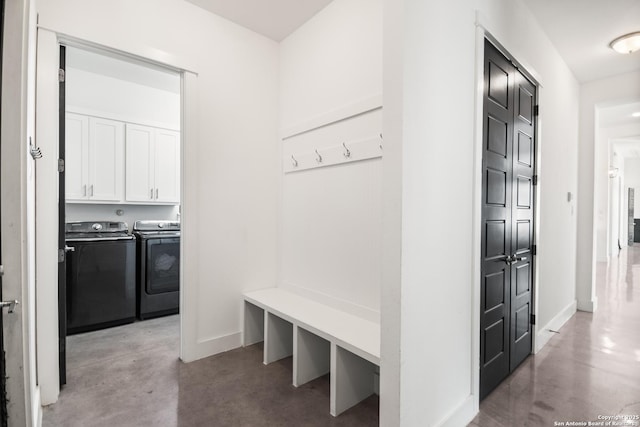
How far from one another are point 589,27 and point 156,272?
4.96 meters

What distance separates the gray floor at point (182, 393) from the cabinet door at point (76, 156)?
1702 mm

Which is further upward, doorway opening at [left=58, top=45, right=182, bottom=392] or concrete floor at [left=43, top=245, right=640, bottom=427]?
doorway opening at [left=58, top=45, right=182, bottom=392]

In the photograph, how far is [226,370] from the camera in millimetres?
2426

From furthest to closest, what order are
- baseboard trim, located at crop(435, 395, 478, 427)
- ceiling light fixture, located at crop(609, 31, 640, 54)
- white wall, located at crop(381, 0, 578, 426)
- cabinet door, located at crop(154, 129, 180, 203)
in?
cabinet door, located at crop(154, 129, 180, 203), ceiling light fixture, located at crop(609, 31, 640, 54), baseboard trim, located at crop(435, 395, 478, 427), white wall, located at crop(381, 0, 578, 426)

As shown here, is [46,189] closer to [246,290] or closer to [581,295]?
[246,290]

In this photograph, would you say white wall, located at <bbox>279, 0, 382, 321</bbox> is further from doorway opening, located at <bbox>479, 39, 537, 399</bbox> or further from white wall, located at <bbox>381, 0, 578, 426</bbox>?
doorway opening, located at <bbox>479, 39, 537, 399</bbox>

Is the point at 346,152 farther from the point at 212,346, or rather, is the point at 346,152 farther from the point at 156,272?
the point at 156,272

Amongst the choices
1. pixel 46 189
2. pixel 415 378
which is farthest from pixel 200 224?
pixel 415 378

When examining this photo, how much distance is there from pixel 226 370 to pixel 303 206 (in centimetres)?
147

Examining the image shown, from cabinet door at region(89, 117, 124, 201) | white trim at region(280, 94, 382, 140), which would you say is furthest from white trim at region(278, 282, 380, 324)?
cabinet door at region(89, 117, 124, 201)

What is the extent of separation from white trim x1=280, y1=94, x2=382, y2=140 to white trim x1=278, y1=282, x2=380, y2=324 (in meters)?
1.42

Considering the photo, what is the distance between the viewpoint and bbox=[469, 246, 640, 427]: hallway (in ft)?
6.27

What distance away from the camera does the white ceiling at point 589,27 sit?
247 cm

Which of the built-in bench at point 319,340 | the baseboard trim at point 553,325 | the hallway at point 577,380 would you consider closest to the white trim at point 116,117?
the built-in bench at point 319,340
